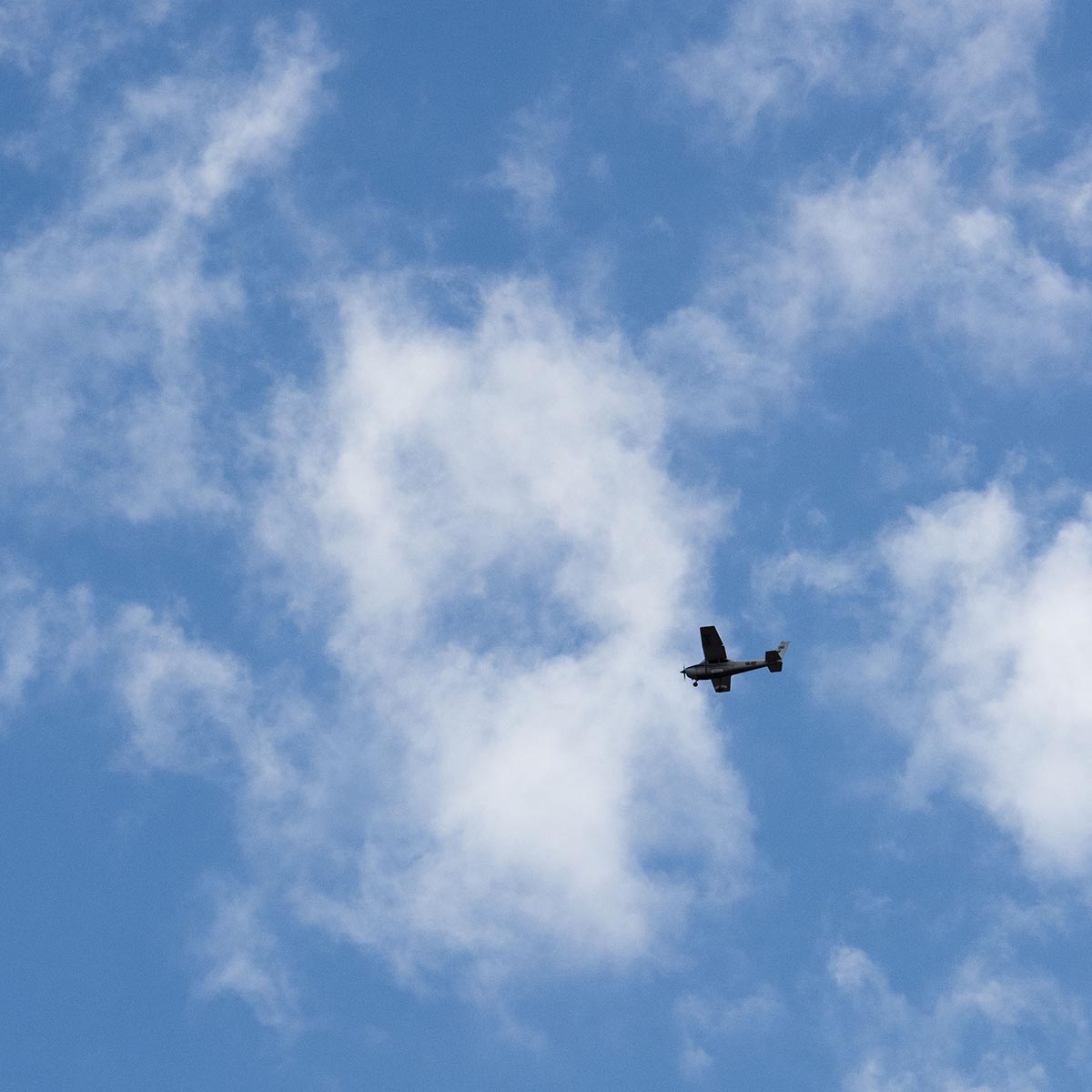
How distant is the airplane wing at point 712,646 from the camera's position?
7569 inches

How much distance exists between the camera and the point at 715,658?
19438 cm

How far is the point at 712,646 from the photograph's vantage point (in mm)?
193375

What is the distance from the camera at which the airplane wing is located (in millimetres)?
192250
